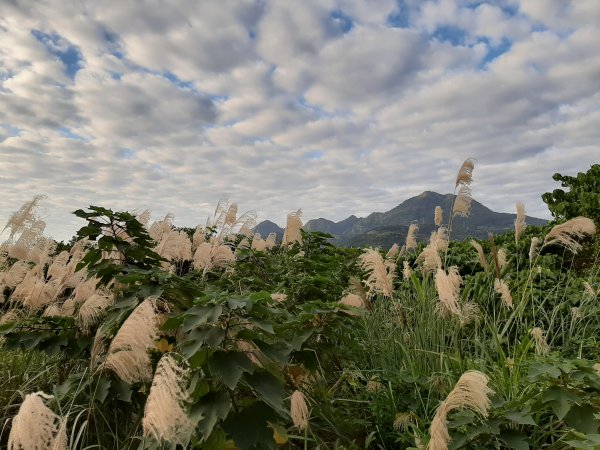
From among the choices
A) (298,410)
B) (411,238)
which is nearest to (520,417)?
(298,410)

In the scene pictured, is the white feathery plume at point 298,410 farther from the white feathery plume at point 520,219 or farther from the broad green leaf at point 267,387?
the white feathery plume at point 520,219

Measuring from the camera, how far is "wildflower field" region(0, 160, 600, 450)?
78.9 inches

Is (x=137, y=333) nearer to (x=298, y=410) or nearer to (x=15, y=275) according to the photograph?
(x=298, y=410)

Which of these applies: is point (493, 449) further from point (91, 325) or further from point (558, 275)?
point (558, 275)

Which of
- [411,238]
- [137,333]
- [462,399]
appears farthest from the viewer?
[411,238]

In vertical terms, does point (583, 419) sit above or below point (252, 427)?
below

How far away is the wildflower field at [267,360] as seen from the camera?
2.00m

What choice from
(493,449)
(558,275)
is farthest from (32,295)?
(558,275)

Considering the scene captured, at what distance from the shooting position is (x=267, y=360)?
2.46 m

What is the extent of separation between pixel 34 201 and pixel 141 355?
4.57 m

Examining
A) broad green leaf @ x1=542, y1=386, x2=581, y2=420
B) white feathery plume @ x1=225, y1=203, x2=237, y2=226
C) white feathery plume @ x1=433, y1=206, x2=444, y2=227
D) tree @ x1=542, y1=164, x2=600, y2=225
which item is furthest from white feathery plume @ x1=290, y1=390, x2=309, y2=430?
tree @ x1=542, y1=164, x2=600, y2=225

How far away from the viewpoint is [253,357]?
2.43 m

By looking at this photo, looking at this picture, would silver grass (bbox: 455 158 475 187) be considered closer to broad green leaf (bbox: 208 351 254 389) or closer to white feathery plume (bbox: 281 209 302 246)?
white feathery plume (bbox: 281 209 302 246)

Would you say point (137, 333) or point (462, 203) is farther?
point (462, 203)
